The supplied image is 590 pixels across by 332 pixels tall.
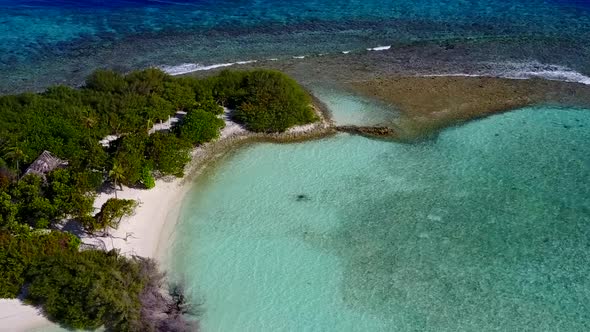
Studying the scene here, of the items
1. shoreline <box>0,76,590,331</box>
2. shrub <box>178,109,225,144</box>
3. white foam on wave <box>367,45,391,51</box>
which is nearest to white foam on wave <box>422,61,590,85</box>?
shoreline <box>0,76,590,331</box>


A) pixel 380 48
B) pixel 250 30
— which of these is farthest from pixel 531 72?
pixel 250 30

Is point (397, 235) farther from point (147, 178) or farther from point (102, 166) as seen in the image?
point (102, 166)

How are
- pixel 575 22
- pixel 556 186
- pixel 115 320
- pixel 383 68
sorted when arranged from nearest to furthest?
pixel 115 320, pixel 556 186, pixel 383 68, pixel 575 22

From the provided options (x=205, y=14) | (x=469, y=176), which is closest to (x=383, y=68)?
(x=469, y=176)

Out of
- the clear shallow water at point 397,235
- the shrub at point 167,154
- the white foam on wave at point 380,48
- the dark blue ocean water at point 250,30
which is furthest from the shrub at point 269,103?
the white foam on wave at point 380,48

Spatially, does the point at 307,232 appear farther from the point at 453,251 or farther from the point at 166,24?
the point at 166,24

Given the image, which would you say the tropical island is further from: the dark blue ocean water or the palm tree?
the dark blue ocean water
